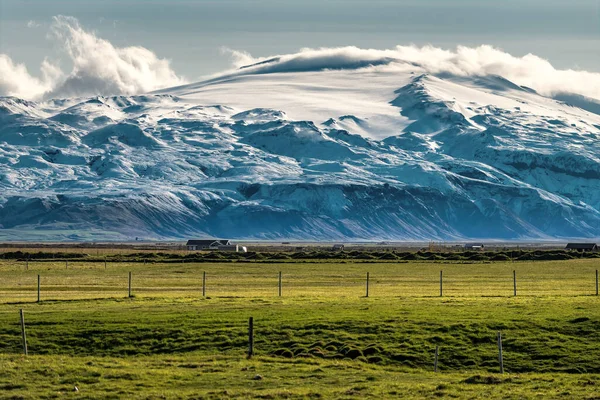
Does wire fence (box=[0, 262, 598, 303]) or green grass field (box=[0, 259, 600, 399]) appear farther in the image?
wire fence (box=[0, 262, 598, 303])

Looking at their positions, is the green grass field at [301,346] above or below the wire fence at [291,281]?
below

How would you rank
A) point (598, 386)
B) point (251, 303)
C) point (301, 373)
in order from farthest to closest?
point (251, 303) → point (301, 373) → point (598, 386)

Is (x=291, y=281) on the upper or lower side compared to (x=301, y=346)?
upper

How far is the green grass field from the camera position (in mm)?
36322

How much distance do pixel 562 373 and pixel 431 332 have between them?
25.4 ft

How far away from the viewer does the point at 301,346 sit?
148 ft

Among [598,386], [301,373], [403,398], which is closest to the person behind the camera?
[403,398]

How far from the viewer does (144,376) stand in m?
38.1

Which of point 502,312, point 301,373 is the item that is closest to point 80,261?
point 502,312

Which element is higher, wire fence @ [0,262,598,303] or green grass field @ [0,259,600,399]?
wire fence @ [0,262,598,303]

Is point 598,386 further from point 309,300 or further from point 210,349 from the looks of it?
point 309,300

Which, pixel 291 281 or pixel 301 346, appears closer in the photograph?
pixel 301 346

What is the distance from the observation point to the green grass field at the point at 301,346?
36.3 m

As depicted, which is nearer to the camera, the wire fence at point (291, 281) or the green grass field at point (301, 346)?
the green grass field at point (301, 346)
